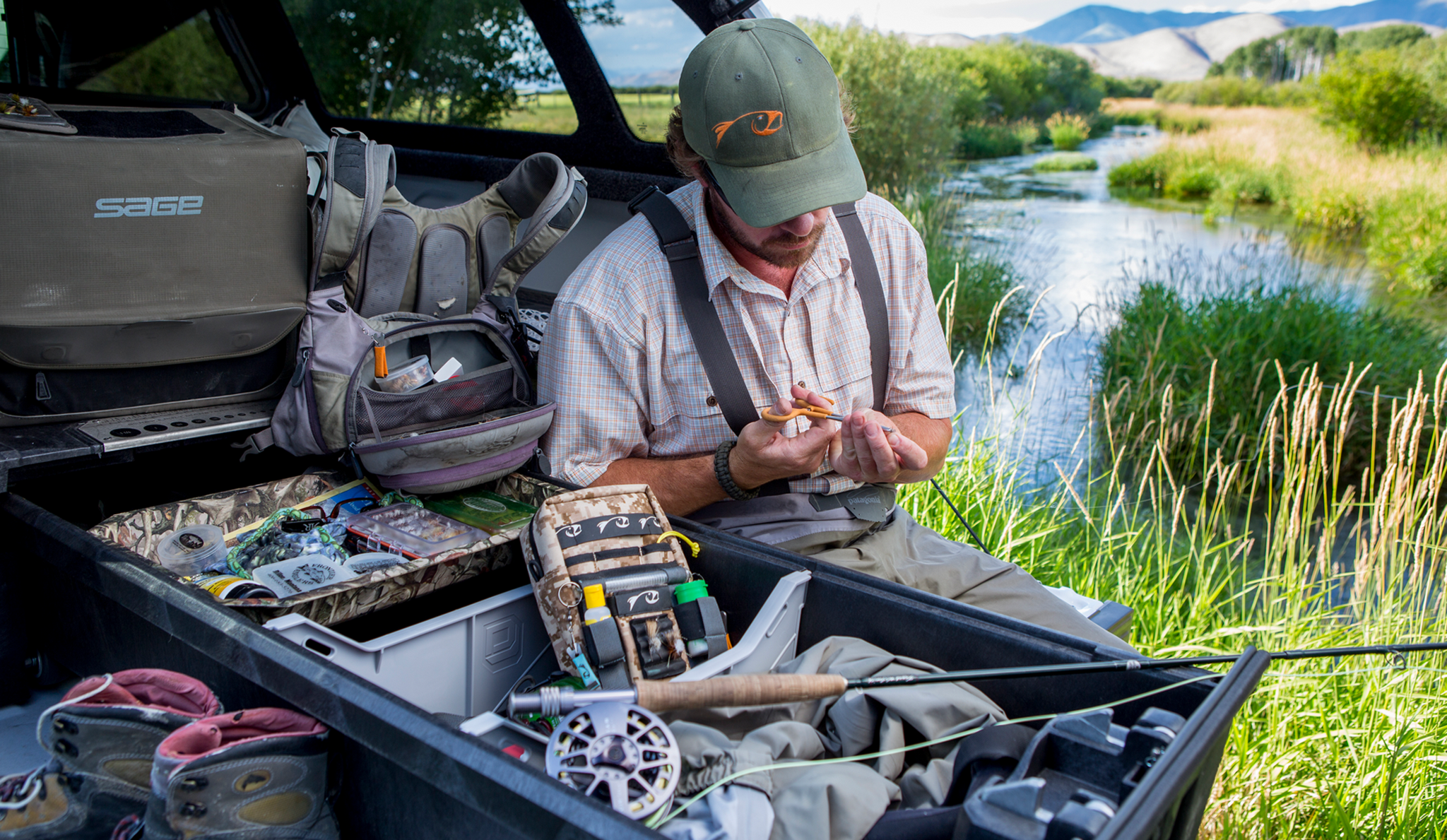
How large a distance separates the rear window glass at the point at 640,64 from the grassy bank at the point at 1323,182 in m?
8.36

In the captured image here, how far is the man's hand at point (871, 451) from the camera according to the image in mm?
1705

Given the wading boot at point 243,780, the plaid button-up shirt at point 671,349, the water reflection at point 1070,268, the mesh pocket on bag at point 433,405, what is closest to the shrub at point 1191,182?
the water reflection at point 1070,268

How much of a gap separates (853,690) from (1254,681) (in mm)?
482

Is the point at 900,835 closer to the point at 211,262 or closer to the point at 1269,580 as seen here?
the point at 211,262

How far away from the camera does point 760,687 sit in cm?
124

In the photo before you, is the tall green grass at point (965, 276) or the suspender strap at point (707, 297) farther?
the tall green grass at point (965, 276)

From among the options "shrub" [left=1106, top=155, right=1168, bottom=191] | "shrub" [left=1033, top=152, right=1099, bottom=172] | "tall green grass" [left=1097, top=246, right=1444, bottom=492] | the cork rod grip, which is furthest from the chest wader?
"shrub" [left=1033, top=152, right=1099, bottom=172]

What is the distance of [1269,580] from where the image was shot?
9.26 ft

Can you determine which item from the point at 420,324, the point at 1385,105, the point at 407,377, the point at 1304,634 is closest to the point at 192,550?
the point at 407,377

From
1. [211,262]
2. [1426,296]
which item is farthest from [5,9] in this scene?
[1426,296]

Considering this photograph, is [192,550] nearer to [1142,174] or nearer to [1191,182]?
[1191,182]

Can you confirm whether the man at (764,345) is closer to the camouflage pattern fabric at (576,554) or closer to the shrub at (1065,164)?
the camouflage pattern fabric at (576,554)

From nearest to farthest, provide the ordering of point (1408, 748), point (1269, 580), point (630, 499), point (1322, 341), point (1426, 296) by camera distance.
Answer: point (630, 499), point (1408, 748), point (1269, 580), point (1322, 341), point (1426, 296)

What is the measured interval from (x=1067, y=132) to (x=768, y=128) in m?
32.6
